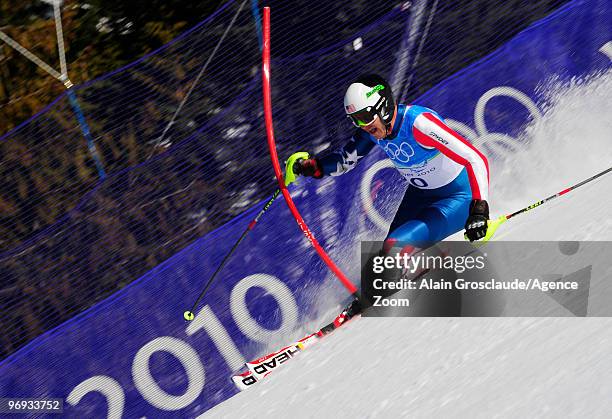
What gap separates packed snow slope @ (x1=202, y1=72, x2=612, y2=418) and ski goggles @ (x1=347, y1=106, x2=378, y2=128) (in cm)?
126

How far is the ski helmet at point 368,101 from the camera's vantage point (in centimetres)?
471

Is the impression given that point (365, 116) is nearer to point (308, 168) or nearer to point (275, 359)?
point (308, 168)

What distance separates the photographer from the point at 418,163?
16.5 feet

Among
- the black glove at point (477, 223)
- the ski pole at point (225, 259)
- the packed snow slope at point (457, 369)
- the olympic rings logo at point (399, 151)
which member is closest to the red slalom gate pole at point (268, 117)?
the ski pole at point (225, 259)

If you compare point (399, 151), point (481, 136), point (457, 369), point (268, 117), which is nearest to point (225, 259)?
point (268, 117)

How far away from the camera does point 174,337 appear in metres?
5.64

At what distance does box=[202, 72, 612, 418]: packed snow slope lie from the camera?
181 inches

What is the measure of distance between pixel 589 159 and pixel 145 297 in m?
3.51

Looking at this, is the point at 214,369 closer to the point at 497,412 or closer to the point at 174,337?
the point at 174,337

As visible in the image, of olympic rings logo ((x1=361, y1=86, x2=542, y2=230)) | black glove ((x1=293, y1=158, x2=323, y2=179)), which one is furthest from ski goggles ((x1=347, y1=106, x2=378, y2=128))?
olympic rings logo ((x1=361, y1=86, x2=542, y2=230))

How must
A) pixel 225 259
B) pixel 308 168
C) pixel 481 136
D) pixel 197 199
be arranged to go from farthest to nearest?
pixel 481 136 → pixel 197 199 → pixel 225 259 → pixel 308 168

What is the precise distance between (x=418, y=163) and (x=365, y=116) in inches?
19.5

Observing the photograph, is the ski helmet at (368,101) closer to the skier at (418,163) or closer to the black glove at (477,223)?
the skier at (418,163)

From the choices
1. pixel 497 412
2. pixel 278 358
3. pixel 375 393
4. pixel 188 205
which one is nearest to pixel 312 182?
pixel 188 205
